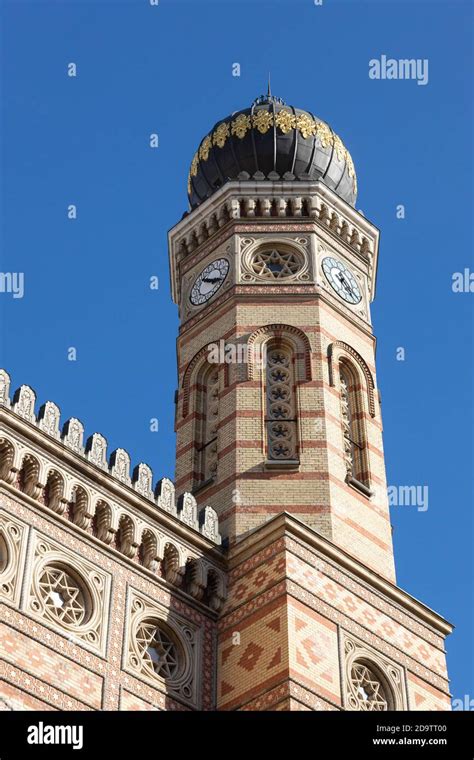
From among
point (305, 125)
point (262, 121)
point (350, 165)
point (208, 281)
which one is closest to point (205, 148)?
point (262, 121)

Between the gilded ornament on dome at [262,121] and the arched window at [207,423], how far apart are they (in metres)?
5.67

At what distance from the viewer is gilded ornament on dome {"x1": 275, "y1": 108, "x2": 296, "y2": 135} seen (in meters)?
25.9

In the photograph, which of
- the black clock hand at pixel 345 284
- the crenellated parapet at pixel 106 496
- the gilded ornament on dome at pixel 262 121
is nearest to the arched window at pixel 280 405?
the crenellated parapet at pixel 106 496

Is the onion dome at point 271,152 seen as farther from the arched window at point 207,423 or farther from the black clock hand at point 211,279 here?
the arched window at point 207,423

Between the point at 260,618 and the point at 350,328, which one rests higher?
the point at 350,328

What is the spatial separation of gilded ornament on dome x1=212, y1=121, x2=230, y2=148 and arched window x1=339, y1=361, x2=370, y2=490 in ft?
19.6

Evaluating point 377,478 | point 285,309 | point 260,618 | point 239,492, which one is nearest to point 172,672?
point 260,618

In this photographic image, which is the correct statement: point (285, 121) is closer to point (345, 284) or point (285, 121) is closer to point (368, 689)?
point (345, 284)

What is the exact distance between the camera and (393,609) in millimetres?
19688

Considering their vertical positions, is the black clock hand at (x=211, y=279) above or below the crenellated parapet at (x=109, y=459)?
above

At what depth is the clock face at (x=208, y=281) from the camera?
23833mm
